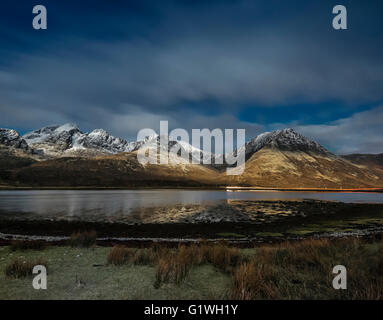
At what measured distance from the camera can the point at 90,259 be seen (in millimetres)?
10695

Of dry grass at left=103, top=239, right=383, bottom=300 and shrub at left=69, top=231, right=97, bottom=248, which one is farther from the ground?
dry grass at left=103, top=239, right=383, bottom=300

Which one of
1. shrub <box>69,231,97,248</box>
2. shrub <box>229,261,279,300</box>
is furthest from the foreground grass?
shrub <box>69,231,97,248</box>

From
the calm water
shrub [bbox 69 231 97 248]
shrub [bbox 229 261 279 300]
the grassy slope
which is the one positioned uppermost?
shrub [bbox 229 261 279 300]

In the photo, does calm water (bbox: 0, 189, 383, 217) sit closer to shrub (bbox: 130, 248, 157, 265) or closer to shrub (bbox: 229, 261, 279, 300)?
shrub (bbox: 130, 248, 157, 265)

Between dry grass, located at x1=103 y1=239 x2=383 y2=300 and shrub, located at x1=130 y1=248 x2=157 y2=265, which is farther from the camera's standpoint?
shrub, located at x1=130 y1=248 x2=157 y2=265

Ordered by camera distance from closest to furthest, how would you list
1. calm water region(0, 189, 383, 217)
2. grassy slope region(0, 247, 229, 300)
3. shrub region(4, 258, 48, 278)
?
grassy slope region(0, 247, 229, 300) → shrub region(4, 258, 48, 278) → calm water region(0, 189, 383, 217)

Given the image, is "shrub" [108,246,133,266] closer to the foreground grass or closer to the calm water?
the foreground grass

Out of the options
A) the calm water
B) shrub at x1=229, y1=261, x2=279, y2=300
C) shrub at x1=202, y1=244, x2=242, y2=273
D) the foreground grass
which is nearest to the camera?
shrub at x1=229, y1=261, x2=279, y2=300

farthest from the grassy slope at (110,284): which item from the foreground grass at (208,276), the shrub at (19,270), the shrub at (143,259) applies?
the shrub at (143,259)

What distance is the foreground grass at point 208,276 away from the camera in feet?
20.7

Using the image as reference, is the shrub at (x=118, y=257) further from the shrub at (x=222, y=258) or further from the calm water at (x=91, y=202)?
the calm water at (x=91, y=202)

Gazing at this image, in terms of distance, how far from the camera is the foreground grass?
630 centimetres
